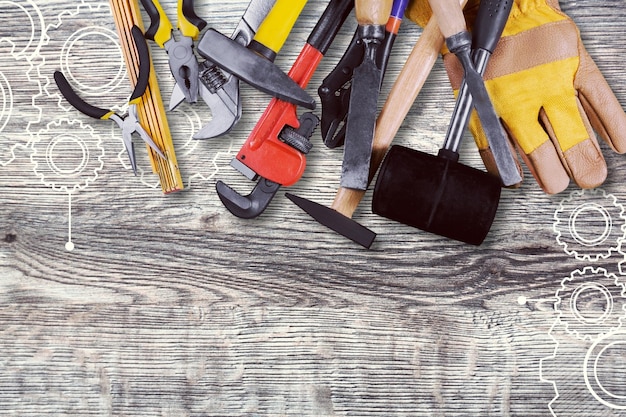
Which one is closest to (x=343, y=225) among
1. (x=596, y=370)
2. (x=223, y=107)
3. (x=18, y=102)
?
(x=223, y=107)

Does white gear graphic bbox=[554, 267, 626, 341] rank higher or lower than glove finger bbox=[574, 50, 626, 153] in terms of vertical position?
lower

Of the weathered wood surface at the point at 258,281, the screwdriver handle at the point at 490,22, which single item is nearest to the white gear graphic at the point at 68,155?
the weathered wood surface at the point at 258,281

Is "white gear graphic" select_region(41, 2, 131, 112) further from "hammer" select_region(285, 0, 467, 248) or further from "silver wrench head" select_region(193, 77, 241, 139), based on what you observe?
"hammer" select_region(285, 0, 467, 248)

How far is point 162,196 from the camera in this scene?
120 cm

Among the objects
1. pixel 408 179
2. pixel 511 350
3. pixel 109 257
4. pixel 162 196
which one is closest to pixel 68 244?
pixel 109 257

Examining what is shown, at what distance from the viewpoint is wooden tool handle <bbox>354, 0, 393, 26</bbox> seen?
1.04 m

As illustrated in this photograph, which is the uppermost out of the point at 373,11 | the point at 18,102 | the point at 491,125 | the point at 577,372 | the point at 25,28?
the point at 373,11

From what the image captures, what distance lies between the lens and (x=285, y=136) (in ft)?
3.71

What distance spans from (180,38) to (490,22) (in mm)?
507

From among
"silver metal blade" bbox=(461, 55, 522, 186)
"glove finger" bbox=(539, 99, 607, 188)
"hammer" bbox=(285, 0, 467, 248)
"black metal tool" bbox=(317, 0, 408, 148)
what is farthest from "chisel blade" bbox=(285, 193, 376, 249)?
"glove finger" bbox=(539, 99, 607, 188)

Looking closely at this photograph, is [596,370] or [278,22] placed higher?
[278,22]

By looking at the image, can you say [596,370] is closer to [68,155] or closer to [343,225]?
[343,225]

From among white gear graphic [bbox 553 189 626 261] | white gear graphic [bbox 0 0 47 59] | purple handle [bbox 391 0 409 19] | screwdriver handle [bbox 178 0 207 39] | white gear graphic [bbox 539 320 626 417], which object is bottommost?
white gear graphic [bbox 539 320 626 417]

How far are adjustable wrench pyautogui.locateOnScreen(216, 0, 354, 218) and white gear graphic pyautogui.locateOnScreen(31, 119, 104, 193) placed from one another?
0.27 m
